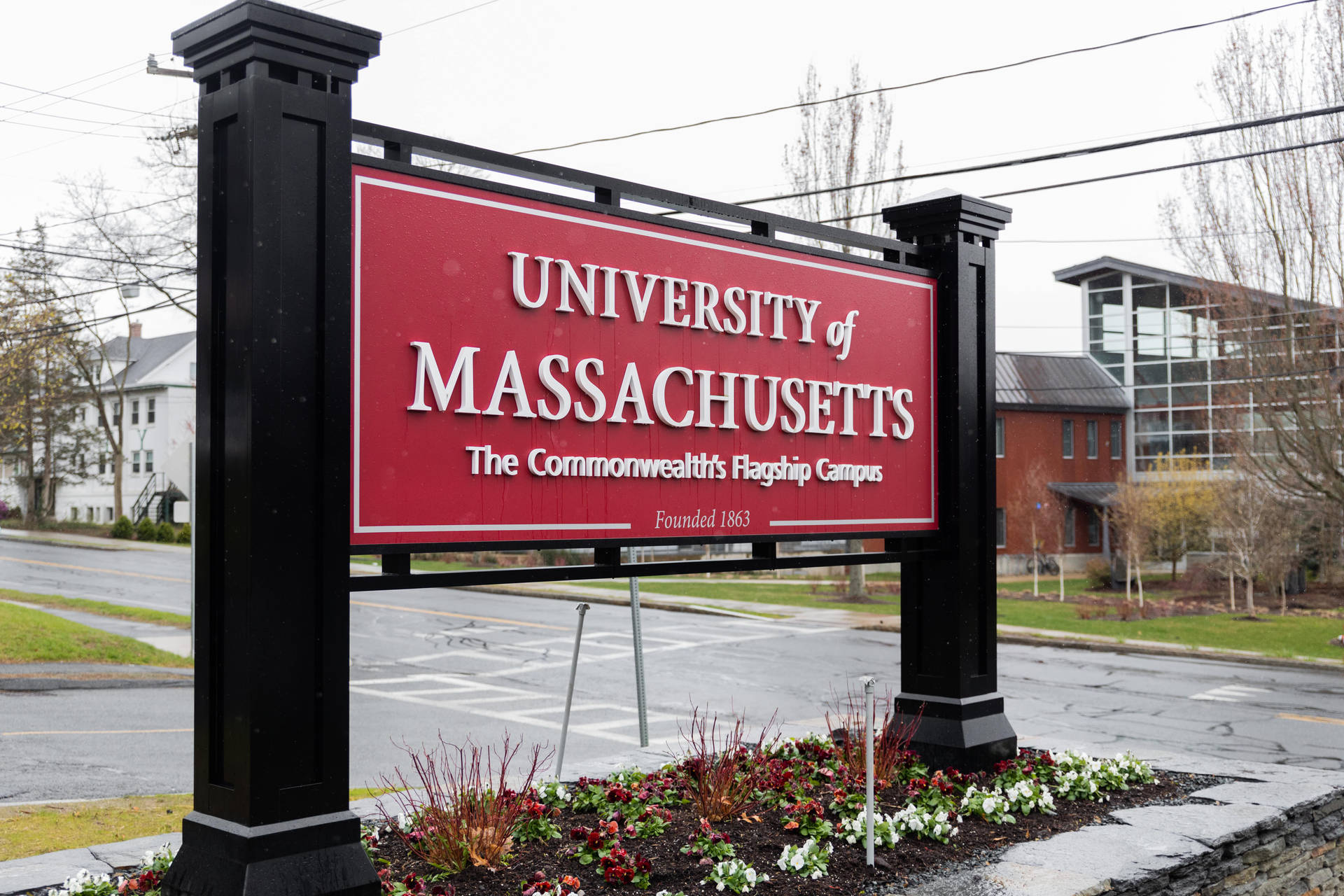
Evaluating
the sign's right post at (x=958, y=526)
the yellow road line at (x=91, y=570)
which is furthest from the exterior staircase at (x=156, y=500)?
the sign's right post at (x=958, y=526)

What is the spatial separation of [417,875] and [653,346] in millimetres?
2752

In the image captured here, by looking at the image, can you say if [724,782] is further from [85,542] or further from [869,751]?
[85,542]

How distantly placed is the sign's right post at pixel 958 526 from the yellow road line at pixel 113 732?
26.0ft

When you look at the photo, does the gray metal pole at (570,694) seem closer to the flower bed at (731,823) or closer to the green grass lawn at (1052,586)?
the flower bed at (731,823)

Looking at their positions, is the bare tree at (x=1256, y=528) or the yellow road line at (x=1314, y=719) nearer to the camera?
the yellow road line at (x=1314, y=719)

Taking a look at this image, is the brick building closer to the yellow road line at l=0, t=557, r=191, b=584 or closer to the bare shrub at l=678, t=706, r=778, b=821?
the yellow road line at l=0, t=557, r=191, b=584

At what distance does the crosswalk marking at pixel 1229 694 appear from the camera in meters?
14.6

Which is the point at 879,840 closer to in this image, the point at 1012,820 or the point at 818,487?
the point at 1012,820

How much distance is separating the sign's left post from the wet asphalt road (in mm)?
5053

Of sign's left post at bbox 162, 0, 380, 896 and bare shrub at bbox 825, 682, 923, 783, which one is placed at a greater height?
sign's left post at bbox 162, 0, 380, 896

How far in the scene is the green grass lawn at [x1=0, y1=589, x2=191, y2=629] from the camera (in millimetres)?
20094

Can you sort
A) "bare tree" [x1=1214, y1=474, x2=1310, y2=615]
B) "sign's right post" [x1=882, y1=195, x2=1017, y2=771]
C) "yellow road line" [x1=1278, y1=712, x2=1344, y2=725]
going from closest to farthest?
"sign's right post" [x1=882, y1=195, x2=1017, y2=771] < "yellow road line" [x1=1278, y1=712, x2=1344, y2=725] < "bare tree" [x1=1214, y1=474, x2=1310, y2=615]

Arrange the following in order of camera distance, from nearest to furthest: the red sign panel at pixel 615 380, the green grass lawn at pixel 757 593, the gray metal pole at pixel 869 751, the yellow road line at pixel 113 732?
the red sign panel at pixel 615 380, the gray metal pole at pixel 869 751, the yellow road line at pixel 113 732, the green grass lawn at pixel 757 593

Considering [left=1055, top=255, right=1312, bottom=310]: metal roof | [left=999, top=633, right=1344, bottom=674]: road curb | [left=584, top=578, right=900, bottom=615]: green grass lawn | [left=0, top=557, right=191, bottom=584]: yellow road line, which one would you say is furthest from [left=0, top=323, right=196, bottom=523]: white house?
[left=999, top=633, right=1344, bottom=674]: road curb
